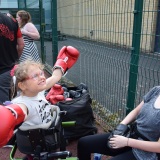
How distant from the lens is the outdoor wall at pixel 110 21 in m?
2.09

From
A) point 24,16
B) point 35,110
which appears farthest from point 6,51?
point 24,16

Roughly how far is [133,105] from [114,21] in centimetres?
91

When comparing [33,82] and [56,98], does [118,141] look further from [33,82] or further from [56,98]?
[56,98]

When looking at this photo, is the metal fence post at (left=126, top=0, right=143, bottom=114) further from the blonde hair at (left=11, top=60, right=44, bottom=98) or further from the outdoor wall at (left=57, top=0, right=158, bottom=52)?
the blonde hair at (left=11, top=60, right=44, bottom=98)

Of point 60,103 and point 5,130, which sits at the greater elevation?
point 5,130

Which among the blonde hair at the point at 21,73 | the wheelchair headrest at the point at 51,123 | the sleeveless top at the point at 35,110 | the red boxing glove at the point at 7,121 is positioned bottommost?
the wheelchair headrest at the point at 51,123

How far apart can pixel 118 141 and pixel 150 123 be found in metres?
0.25

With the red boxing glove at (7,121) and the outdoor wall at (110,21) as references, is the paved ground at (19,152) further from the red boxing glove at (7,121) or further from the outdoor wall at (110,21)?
the red boxing glove at (7,121)

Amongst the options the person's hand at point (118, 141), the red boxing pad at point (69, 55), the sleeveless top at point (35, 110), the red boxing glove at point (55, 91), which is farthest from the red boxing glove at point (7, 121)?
the red boxing glove at point (55, 91)

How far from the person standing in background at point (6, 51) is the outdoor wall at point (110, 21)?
0.97 m

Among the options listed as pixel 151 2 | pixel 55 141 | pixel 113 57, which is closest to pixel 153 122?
pixel 55 141

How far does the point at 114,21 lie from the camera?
2.65 metres

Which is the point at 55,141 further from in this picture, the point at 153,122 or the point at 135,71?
the point at 135,71

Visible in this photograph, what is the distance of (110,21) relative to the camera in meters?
2.73
